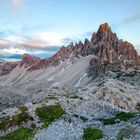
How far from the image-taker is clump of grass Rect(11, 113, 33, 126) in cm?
5533

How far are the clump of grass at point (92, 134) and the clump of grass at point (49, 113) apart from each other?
993cm

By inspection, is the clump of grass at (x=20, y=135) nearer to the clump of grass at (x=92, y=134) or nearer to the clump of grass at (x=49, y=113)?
the clump of grass at (x=49, y=113)

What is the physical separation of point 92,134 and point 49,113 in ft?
51.2

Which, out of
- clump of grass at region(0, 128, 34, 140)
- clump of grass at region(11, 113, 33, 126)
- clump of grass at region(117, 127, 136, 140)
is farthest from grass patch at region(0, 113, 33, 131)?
clump of grass at region(117, 127, 136, 140)

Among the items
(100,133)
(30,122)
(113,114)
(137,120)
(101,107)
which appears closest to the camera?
(100,133)

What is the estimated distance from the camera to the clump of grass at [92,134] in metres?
43.8

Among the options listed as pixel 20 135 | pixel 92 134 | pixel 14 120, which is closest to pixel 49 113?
pixel 14 120

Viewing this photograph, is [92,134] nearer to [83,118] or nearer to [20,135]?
[20,135]

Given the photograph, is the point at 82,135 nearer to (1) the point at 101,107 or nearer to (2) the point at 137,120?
(2) the point at 137,120

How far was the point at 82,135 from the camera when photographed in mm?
46531

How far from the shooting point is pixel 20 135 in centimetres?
4762

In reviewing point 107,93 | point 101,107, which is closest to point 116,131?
point 101,107

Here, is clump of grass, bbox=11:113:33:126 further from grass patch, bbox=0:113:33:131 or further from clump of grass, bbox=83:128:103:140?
clump of grass, bbox=83:128:103:140

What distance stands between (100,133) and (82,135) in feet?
9.82
